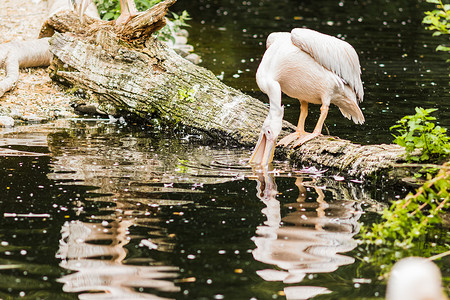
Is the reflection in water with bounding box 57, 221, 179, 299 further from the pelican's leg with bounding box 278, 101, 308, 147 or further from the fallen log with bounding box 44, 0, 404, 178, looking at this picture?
the fallen log with bounding box 44, 0, 404, 178

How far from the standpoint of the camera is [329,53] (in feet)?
23.1

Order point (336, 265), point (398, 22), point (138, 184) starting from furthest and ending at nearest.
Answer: point (398, 22) < point (138, 184) < point (336, 265)

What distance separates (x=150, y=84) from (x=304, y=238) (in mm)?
4503

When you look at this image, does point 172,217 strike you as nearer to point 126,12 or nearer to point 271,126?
point 271,126

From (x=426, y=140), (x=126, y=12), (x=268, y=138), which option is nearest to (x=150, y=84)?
(x=126, y=12)

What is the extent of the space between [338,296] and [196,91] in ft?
16.2

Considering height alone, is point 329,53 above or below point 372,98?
above

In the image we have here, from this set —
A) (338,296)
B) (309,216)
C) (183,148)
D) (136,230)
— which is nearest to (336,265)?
(338,296)

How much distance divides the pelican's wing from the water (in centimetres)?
117

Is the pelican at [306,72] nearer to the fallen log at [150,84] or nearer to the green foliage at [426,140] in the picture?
the fallen log at [150,84]

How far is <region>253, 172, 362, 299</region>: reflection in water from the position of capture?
168 inches

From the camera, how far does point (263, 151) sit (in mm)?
7016

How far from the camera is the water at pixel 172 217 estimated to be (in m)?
4.11

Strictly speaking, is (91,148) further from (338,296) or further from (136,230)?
(338,296)
